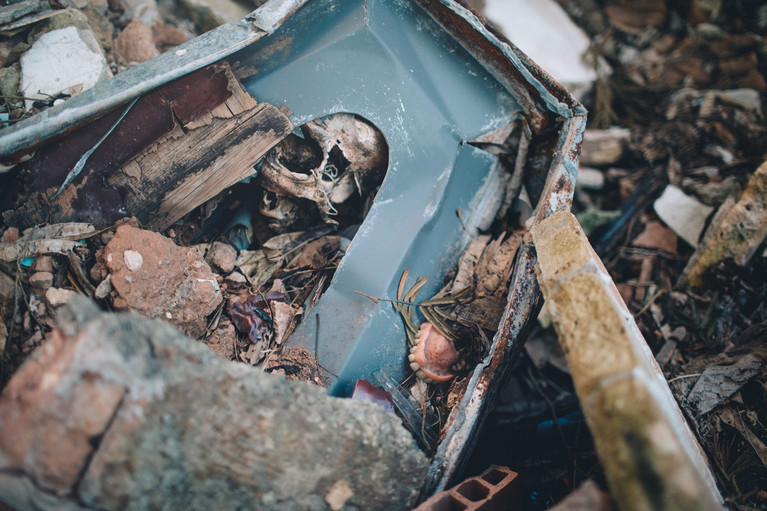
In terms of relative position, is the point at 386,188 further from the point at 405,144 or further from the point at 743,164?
the point at 743,164

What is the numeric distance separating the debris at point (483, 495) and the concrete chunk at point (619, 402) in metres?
0.52

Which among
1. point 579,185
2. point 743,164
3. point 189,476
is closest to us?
point 189,476

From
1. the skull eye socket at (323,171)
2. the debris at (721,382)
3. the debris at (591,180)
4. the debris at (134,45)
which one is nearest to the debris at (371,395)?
the skull eye socket at (323,171)

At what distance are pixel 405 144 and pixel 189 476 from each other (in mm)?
1625

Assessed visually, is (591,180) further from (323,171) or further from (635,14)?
(323,171)

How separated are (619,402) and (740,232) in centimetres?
218

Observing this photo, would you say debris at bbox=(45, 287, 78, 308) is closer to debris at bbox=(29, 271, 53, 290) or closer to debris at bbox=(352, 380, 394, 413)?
debris at bbox=(29, 271, 53, 290)

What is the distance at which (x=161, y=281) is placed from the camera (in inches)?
63.7

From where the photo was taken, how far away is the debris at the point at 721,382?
186cm

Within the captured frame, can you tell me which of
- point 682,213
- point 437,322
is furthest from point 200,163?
point 682,213

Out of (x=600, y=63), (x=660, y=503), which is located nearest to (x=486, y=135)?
(x=660, y=503)

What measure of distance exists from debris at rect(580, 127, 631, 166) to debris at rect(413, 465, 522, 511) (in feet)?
9.55

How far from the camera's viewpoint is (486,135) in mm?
2117

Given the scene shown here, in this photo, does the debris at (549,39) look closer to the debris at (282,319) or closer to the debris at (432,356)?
the debris at (432,356)
